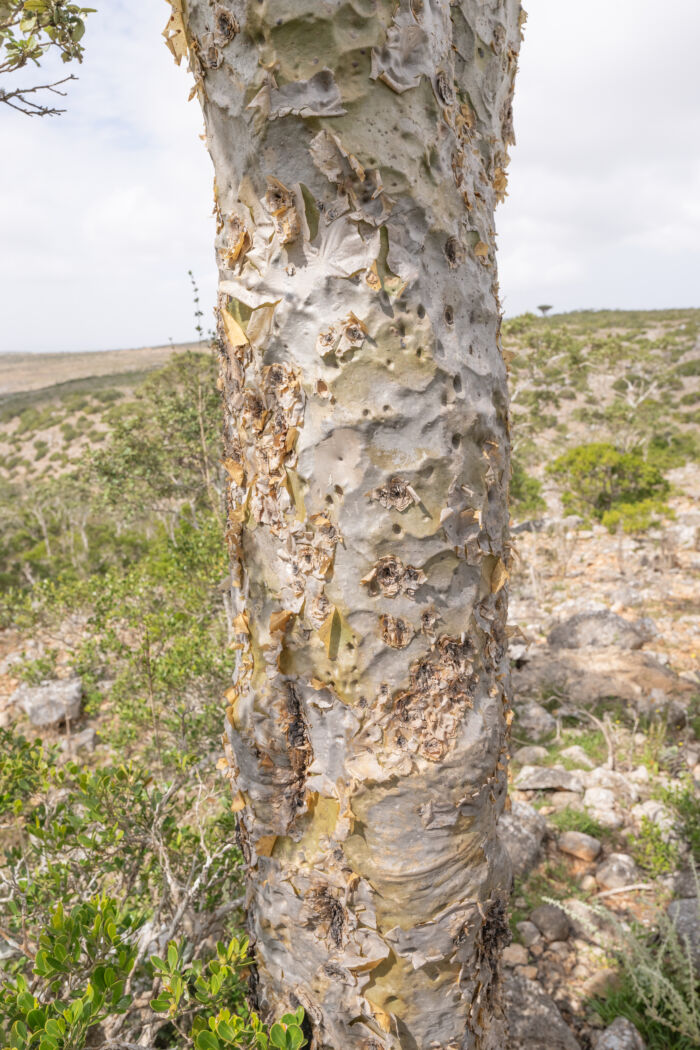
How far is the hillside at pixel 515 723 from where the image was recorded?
6.93 ft

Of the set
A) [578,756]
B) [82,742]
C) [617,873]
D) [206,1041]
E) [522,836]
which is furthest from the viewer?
[82,742]

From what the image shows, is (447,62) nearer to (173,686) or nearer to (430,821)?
(430,821)

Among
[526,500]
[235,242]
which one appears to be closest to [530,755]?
[235,242]

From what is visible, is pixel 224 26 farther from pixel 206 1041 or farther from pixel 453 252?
pixel 206 1041

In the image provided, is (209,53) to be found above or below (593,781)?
above

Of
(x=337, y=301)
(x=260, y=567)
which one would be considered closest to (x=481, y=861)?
(x=260, y=567)

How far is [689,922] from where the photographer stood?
2.79 metres

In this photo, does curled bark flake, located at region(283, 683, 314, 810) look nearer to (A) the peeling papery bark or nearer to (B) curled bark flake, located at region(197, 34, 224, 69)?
(A) the peeling papery bark

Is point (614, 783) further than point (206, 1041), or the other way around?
point (614, 783)

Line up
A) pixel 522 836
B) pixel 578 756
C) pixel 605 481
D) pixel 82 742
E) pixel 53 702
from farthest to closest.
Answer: pixel 605 481 → pixel 53 702 → pixel 82 742 → pixel 578 756 → pixel 522 836

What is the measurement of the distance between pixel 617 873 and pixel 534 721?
1.61 m

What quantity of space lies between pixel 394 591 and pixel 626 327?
39877mm

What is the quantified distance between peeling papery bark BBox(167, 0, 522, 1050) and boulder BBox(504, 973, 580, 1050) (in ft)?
4.55

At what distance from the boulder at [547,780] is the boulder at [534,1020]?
5.35 ft
